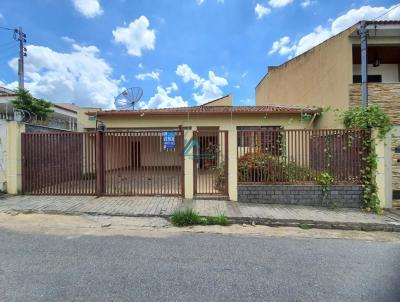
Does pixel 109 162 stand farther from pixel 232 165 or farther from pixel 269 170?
pixel 269 170

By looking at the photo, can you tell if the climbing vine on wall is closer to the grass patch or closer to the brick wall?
the brick wall

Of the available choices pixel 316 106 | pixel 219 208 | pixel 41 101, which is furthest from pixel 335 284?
pixel 41 101

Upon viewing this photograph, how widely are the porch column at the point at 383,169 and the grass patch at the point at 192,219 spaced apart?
4578 mm

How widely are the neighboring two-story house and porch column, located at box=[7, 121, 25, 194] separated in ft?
35.4

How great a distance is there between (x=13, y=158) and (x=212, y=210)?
21.0 feet

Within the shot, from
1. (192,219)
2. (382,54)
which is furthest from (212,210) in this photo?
(382,54)

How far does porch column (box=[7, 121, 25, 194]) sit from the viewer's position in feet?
27.6

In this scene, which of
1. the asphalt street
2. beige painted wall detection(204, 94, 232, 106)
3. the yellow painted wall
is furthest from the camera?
beige painted wall detection(204, 94, 232, 106)

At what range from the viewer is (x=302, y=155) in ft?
25.5

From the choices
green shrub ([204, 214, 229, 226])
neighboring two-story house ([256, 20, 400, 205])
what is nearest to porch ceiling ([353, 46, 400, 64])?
neighboring two-story house ([256, 20, 400, 205])

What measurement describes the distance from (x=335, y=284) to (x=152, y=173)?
610 centimetres

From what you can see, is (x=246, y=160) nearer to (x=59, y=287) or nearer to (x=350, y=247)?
(x=350, y=247)

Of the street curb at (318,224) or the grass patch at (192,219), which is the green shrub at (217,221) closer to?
the grass patch at (192,219)

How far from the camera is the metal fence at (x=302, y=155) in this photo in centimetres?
768
